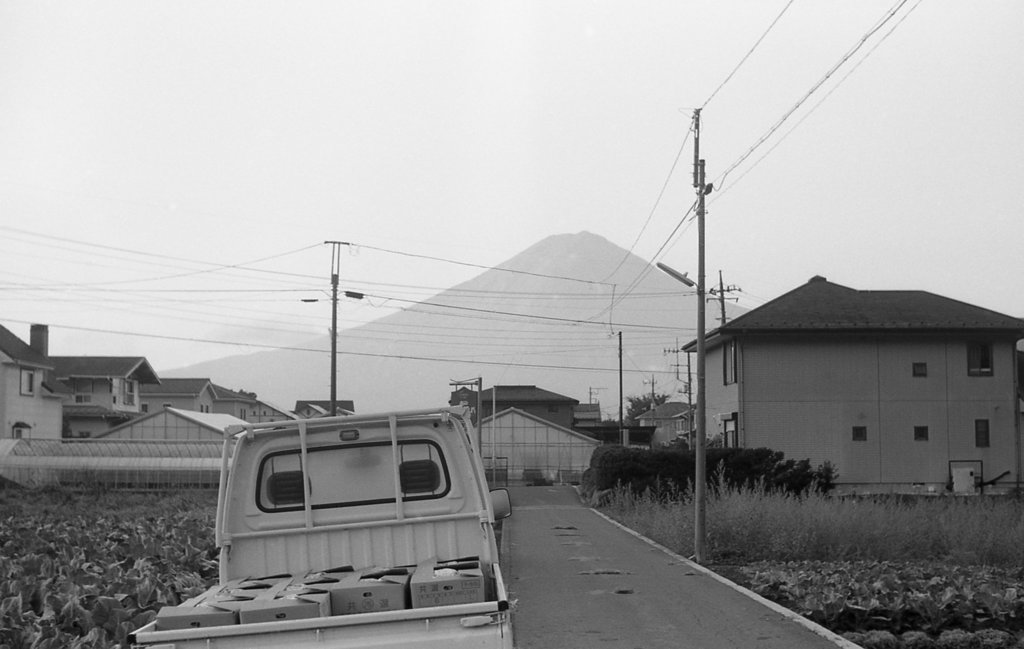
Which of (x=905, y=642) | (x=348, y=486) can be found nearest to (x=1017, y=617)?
(x=905, y=642)

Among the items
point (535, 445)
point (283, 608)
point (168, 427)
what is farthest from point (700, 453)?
point (535, 445)

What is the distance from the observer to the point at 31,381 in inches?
2416

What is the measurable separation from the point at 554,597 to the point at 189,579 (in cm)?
539

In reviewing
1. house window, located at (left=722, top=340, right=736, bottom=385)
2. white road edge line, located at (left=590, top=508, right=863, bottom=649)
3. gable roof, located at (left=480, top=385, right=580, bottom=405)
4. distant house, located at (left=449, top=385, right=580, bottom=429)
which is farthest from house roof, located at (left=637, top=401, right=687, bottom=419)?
white road edge line, located at (left=590, top=508, right=863, bottom=649)

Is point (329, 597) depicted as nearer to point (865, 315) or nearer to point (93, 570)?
point (93, 570)

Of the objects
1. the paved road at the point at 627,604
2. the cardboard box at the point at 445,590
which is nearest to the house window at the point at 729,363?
the paved road at the point at 627,604

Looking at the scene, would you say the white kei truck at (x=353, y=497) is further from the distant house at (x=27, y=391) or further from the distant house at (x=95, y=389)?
the distant house at (x=95, y=389)

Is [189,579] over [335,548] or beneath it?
beneath

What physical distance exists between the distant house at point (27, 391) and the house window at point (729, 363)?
1465 inches

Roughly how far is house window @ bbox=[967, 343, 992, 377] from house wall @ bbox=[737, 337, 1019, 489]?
0.30 m

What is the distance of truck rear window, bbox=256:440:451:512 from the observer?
9375 mm

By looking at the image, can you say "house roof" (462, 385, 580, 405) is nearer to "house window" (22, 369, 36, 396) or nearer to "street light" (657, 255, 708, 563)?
"house window" (22, 369, 36, 396)

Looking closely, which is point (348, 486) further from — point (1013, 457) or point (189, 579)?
point (1013, 457)

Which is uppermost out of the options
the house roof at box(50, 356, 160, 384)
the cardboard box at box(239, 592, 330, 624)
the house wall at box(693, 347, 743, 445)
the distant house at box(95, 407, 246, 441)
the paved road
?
the house roof at box(50, 356, 160, 384)
